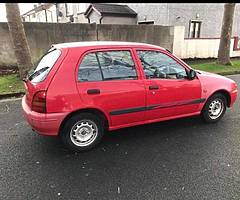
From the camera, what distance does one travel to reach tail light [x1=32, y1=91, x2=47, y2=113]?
3363 mm

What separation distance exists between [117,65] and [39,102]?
1.31 m

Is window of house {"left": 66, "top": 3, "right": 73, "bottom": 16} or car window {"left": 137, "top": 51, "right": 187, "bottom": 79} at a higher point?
window of house {"left": 66, "top": 3, "right": 73, "bottom": 16}

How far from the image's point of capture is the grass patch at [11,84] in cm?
694

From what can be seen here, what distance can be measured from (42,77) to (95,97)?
0.82 meters

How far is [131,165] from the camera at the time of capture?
3.36 meters

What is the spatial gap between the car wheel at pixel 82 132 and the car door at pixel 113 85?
0.21 meters

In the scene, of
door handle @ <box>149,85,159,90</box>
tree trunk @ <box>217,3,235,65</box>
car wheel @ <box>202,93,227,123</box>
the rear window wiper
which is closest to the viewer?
the rear window wiper

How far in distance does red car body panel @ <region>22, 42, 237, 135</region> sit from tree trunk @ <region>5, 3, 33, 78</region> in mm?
4125

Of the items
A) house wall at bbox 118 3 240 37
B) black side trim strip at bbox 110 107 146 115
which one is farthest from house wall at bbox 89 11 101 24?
black side trim strip at bbox 110 107 146 115

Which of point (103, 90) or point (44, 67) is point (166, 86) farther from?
point (44, 67)

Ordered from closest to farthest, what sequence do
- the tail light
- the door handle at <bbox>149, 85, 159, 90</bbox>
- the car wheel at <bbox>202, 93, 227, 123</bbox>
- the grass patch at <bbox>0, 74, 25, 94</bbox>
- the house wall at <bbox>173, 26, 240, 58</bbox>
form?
1. the tail light
2. the door handle at <bbox>149, 85, 159, 90</bbox>
3. the car wheel at <bbox>202, 93, 227, 123</bbox>
4. the grass patch at <bbox>0, 74, 25, 94</bbox>
5. the house wall at <bbox>173, 26, 240, 58</bbox>

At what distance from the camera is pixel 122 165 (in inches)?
132

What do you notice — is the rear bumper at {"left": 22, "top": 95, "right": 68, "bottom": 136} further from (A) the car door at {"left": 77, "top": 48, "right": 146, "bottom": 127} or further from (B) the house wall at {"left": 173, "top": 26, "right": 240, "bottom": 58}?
(B) the house wall at {"left": 173, "top": 26, "right": 240, "bottom": 58}

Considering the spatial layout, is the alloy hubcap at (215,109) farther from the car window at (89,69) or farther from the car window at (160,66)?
the car window at (89,69)
